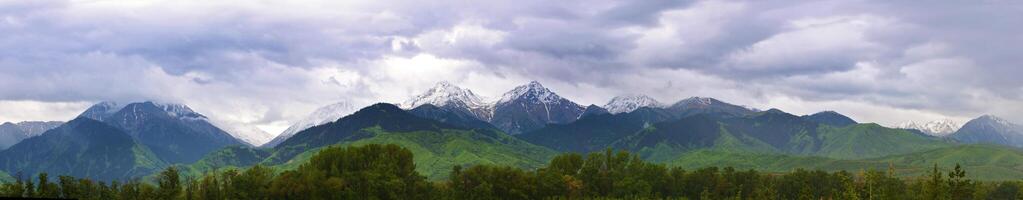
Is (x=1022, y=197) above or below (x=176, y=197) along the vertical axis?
above

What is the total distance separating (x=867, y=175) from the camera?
109438mm

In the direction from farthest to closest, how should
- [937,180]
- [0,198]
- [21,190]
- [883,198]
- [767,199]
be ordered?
1. [21,190]
2. [767,199]
3. [883,198]
4. [937,180]
5. [0,198]

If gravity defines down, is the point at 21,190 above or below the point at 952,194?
below

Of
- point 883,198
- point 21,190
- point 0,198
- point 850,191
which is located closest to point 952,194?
point 883,198

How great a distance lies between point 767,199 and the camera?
504 feet

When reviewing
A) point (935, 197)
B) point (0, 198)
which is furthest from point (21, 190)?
point (0, 198)

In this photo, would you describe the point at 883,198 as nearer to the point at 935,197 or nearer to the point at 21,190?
the point at 935,197

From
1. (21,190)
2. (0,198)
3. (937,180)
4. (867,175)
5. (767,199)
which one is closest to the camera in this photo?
(0,198)

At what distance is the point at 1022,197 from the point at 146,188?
201 m

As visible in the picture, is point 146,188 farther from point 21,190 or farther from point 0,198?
point 0,198

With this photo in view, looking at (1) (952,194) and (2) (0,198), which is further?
(1) (952,194)

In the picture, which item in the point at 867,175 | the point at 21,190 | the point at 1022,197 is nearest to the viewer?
the point at 867,175

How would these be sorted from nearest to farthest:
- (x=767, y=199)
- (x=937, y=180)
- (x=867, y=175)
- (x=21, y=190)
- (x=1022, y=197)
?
(x=867, y=175)
(x=937, y=180)
(x=767, y=199)
(x=1022, y=197)
(x=21, y=190)

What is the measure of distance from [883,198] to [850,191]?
35.1 metres
